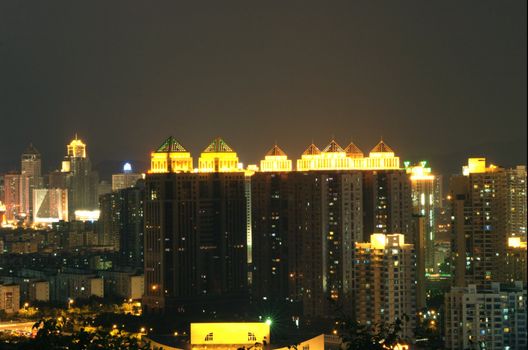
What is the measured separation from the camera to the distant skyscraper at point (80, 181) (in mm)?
21875

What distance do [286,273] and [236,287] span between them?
522 mm

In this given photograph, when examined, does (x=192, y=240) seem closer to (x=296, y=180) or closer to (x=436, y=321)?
(x=296, y=180)

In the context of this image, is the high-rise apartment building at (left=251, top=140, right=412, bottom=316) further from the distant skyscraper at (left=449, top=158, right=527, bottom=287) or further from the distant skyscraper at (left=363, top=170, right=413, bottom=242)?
the distant skyscraper at (left=449, top=158, right=527, bottom=287)

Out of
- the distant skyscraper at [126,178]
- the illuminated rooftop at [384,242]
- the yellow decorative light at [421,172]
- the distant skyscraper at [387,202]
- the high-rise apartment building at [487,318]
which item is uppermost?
the distant skyscraper at [126,178]

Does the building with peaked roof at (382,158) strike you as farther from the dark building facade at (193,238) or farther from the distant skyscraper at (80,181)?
the distant skyscraper at (80,181)

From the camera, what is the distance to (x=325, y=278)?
1230 cm

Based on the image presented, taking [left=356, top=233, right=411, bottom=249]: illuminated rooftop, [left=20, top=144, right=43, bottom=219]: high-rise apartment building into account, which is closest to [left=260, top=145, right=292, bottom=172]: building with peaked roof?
[left=356, top=233, right=411, bottom=249]: illuminated rooftop

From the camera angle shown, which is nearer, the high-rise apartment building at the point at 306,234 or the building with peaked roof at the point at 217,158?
the high-rise apartment building at the point at 306,234

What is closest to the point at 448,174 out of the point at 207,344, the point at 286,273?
the point at 286,273

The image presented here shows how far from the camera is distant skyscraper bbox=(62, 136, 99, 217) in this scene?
2188 cm

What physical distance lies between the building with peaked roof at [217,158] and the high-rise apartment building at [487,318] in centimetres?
427

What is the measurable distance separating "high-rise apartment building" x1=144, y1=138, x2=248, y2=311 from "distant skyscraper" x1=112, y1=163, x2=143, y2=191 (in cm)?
613

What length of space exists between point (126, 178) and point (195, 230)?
719 centimetres

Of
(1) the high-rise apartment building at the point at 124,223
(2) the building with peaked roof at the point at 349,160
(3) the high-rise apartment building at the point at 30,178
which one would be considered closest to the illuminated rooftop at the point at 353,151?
(2) the building with peaked roof at the point at 349,160
